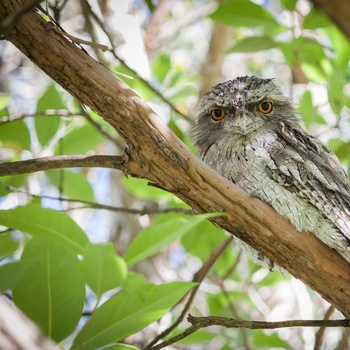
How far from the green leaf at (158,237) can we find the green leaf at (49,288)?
0.55 ft

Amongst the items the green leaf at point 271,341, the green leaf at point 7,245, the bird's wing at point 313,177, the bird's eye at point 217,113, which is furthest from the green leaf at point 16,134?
the green leaf at point 271,341

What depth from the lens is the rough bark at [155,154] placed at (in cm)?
171

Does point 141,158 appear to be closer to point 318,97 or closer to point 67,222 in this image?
point 67,222

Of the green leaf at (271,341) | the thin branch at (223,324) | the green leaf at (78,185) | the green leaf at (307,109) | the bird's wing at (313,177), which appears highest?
the green leaf at (307,109)

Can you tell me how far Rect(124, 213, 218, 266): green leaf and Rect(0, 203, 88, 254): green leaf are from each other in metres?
0.26

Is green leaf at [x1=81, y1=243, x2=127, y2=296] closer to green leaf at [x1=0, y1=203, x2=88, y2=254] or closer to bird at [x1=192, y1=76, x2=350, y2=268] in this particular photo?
green leaf at [x1=0, y1=203, x2=88, y2=254]

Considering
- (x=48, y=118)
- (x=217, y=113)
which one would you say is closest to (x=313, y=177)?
(x=217, y=113)

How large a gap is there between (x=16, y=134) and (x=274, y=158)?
1.25m

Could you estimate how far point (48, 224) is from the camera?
1.55 meters

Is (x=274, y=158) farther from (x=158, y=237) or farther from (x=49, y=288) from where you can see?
(x=49, y=288)

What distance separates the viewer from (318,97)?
13.4 ft

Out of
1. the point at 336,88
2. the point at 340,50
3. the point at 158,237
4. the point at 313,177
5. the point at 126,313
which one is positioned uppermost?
the point at 340,50

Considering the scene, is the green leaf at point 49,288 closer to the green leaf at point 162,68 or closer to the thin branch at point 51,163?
the thin branch at point 51,163

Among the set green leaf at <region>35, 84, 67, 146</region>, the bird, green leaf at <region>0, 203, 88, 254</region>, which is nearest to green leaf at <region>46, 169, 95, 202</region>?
green leaf at <region>35, 84, 67, 146</region>
